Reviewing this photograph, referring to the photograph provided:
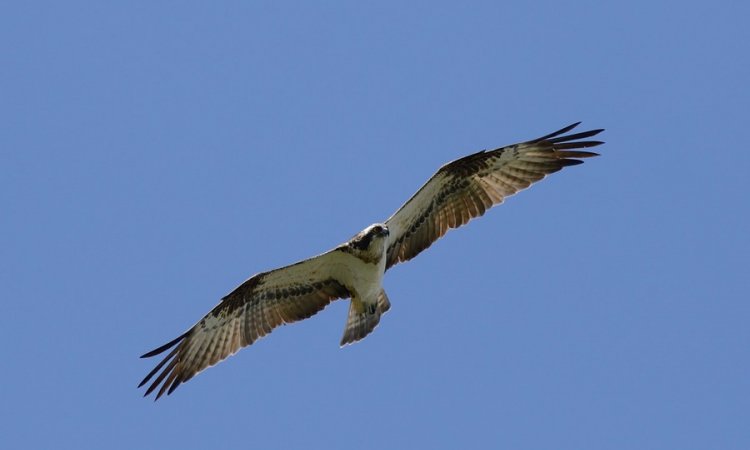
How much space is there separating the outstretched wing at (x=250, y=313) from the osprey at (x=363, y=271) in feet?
0.04

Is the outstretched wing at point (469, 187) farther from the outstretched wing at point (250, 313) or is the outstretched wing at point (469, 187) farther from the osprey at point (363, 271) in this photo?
the outstretched wing at point (250, 313)

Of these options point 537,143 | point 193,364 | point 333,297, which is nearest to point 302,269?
point 333,297

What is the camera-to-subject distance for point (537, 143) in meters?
17.7

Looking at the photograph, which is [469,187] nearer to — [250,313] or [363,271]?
[363,271]

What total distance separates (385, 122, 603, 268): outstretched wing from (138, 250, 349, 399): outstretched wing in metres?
1.06

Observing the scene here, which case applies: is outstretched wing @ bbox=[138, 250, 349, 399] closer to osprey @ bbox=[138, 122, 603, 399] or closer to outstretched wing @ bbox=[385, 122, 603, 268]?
osprey @ bbox=[138, 122, 603, 399]

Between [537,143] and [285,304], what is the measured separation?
405cm

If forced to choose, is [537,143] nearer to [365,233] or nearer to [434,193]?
[434,193]

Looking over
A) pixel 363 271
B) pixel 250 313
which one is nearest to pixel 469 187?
pixel 363 271

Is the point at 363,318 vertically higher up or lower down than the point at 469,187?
lower down

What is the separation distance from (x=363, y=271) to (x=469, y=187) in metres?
1.87

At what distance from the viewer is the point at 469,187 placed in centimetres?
1786

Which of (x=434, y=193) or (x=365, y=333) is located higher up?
(x=434, y=193)

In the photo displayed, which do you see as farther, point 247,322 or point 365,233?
point 247,322
